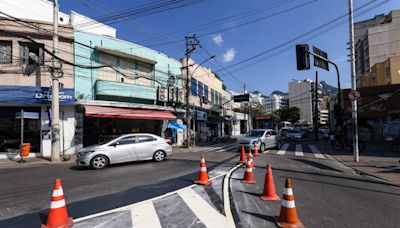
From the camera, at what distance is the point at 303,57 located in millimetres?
13391

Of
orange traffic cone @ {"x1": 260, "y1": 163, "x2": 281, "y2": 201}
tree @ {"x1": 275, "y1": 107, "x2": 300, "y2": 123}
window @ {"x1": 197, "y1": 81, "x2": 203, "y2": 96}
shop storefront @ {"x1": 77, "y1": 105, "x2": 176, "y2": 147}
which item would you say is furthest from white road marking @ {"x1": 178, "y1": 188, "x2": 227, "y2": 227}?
tree @ {"x1": 275, "y1": 107, "x2": 300, "y2": 123}

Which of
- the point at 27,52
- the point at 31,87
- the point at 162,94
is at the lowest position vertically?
the point at 31,87

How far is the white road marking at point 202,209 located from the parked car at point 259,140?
37.3ft

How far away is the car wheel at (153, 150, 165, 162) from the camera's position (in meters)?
13.8

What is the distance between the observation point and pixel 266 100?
491 feet

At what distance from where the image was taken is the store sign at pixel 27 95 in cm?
1590

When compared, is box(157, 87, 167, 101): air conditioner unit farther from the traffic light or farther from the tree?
the tree

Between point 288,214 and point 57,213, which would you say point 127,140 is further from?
point 288,214

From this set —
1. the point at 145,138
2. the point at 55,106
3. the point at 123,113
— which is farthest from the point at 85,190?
the point at 123,113

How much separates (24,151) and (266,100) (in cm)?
14243

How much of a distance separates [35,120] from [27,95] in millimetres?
2020

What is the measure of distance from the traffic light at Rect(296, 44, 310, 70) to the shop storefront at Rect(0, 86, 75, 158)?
45.4 ft

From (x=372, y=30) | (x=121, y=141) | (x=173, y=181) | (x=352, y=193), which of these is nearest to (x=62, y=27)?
(x=121, y=141)

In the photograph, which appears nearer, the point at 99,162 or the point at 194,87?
the point at 99,162
